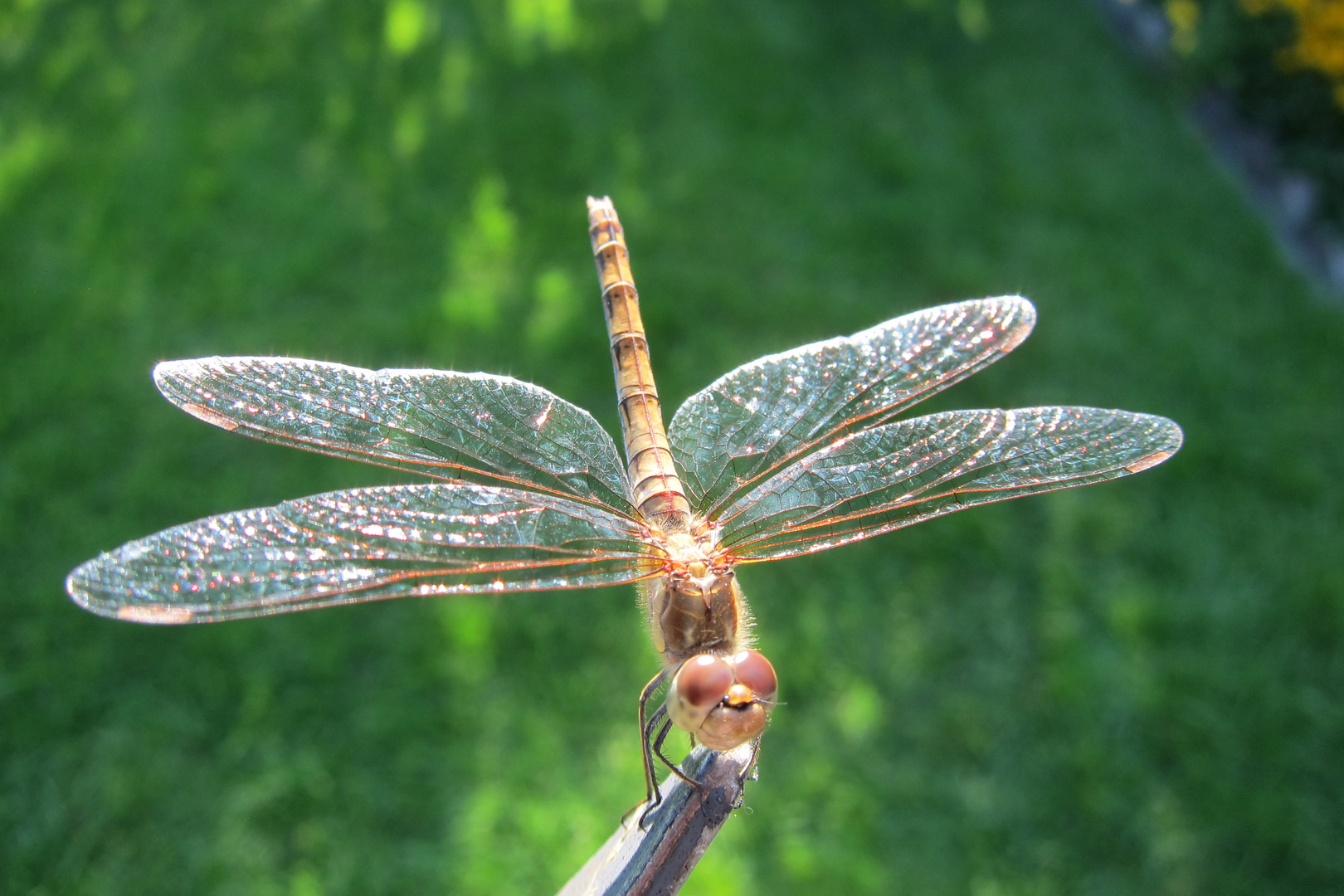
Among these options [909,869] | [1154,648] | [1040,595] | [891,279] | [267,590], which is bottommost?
[909,869]

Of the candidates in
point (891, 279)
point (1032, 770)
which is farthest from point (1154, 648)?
point (891, 279)

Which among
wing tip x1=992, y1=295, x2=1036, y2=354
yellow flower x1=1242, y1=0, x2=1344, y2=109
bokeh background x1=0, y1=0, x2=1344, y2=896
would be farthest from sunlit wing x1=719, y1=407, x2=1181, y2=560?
yellow flower x1=1242, y1=0, x2=1344, y2=109

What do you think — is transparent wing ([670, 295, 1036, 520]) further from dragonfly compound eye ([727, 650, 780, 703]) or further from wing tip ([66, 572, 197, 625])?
wing tip ([66, 572, 197, 625])

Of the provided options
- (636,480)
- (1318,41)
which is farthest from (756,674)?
(1318,41)

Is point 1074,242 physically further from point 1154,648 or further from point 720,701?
point 720,701

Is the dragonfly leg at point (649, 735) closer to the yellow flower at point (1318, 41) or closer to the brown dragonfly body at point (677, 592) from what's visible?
the brown dragonfly body at point (677, 592)

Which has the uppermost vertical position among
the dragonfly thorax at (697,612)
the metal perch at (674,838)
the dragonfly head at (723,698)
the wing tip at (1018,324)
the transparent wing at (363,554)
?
the wing tip at (1018,324)

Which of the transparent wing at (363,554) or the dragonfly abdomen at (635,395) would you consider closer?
the transparent wing at (363,554)

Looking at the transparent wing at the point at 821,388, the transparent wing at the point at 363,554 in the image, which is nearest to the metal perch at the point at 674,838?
the transparent wing at the point at 363,554
